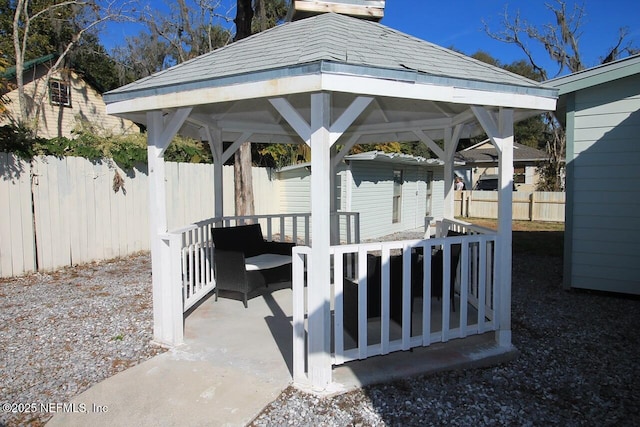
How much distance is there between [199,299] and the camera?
482 cm

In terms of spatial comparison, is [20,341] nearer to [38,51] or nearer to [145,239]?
[145,239]

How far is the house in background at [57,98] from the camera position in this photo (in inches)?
535

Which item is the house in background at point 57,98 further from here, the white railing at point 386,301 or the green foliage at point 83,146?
the white railing at point 386,301

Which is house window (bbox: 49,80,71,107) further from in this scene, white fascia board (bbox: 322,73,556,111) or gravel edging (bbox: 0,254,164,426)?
white fascia board (bbox: 322,73,556,111)

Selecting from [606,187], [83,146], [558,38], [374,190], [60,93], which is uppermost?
[558,38]

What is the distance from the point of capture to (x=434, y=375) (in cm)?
328

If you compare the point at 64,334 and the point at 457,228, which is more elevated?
the point at 457,228

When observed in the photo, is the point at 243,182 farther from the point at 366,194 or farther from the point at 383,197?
the point at 383,197

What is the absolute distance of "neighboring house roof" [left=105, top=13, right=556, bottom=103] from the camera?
9.26 ft

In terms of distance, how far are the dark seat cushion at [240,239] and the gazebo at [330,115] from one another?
54 cm

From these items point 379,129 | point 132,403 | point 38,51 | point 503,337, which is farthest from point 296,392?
point 38,51

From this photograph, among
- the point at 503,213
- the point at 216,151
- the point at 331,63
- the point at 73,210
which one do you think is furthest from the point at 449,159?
the point at 73,210

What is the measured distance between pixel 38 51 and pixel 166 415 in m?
19.8

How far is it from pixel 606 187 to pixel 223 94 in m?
5.22
